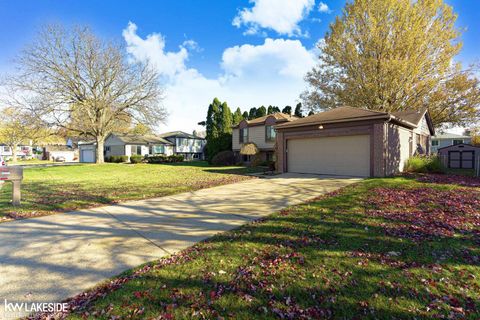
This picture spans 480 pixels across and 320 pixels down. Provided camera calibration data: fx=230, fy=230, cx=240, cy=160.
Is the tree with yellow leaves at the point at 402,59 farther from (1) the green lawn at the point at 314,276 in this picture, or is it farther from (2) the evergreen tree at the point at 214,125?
(1) the green lawn at the point at 314,276

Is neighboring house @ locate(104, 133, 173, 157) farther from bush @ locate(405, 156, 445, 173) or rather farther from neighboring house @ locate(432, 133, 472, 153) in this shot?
neighboring house @ locate(432, 133, 472, 153)

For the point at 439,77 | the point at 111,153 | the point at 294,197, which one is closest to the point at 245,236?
the point at 294,197

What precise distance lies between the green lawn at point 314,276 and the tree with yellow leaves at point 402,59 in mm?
17069

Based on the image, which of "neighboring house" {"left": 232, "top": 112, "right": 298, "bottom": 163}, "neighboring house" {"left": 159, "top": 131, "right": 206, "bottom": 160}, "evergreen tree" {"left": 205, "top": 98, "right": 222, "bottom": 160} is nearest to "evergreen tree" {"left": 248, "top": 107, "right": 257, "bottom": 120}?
"evergreen tree" {"left": 205, "top": 98, "right": 222, "bottom": 160}

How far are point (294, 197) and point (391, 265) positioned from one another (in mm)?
4487

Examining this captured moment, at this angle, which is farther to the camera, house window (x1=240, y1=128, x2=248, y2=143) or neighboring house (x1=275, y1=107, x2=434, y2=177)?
house window (x1=240, y1=128, x2=248, y2=143)

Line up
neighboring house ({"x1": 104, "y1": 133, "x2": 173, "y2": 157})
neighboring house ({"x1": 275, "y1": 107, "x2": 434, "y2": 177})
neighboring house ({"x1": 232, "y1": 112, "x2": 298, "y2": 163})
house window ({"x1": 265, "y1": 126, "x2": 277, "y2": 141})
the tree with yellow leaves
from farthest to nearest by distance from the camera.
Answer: neighboring house ({"x1": 104, "y1": 133, "x2": 173, "y2": 157}) < house window ({"x1": 265, "y1": 126, "x2": 277, "y2": 141}) < neighboring house ({"x1": 232, "y1": 112, "x2": 298, "y2": 163}) < the tree with yellow leaves < neighboring house ({"x1": 275, "y1": 107, "x2": 434, "y2": 177})

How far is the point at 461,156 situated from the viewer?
1970cm

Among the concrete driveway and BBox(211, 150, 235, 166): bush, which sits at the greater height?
BBox(211, 150, 235, 166): bush

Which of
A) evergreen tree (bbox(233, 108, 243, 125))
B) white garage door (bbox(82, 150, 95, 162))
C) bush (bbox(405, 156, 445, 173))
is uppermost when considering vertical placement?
evergreen tree (bbox(233, 108, 243, 125))

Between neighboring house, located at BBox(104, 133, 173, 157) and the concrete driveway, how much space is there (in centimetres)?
3240

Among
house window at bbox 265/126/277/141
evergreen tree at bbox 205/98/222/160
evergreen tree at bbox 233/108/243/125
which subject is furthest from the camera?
evergreen tree at bbox 233/108/243/125

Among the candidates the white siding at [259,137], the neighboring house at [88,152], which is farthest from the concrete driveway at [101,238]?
the neighboring house at [88,152]

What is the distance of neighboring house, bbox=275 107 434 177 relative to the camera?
11.4 metres
